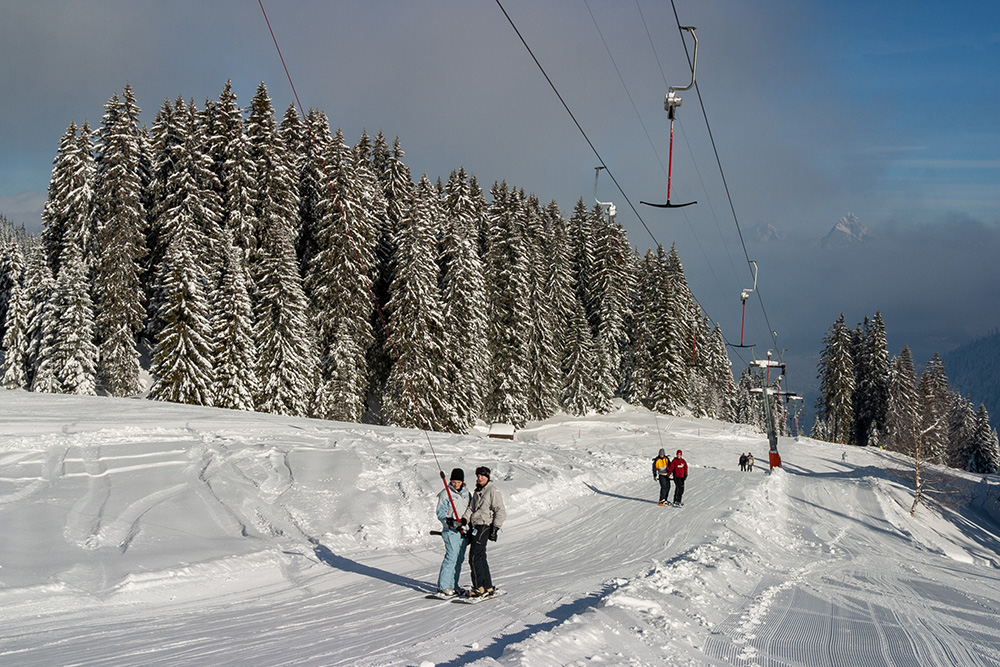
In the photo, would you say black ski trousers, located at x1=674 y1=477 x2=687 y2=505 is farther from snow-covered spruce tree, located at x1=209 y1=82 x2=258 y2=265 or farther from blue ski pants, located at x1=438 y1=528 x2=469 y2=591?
snow-covered spruce tree, located at x1=209 y1=82 x2=258 y2=265

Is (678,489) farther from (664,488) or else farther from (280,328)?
(280,328)

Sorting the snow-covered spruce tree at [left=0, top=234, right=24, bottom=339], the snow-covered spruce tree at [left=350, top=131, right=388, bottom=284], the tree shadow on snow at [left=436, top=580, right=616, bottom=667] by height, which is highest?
the snow-covered spruce tree at [left=350, top=131, right=388, bottom=284]

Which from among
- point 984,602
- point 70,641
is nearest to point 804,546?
point 984,602

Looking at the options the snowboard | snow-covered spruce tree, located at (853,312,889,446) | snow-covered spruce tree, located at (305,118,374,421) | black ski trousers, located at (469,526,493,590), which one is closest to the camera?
the snowboard

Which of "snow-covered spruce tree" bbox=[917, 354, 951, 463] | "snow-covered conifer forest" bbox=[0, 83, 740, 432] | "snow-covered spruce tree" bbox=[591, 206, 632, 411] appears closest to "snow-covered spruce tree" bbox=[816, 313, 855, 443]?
"snow-covered spruce tree" bbox=[917, 354, 951, 463]

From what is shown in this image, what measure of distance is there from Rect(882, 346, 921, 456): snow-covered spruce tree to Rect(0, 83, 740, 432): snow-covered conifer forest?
32183 mm

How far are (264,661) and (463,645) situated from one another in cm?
211

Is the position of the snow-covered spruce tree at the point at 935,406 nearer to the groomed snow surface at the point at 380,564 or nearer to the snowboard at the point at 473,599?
the groomed snow surface at the point at 380,564

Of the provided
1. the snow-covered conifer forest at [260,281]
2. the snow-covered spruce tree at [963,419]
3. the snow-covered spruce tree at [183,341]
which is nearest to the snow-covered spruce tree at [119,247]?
the snow-covered conifer forest at [260,281]

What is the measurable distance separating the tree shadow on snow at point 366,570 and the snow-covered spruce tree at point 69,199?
1430 inches

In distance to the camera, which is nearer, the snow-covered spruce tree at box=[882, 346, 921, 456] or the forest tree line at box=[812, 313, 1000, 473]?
the snow-covered spruce tree at box=[882, 346, 921, 456]

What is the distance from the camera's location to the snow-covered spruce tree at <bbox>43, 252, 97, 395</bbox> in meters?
36.1

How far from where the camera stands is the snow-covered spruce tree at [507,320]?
51.6 metres

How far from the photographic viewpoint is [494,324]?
171 ft
